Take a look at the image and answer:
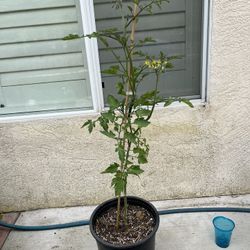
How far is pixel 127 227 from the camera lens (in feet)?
5.75

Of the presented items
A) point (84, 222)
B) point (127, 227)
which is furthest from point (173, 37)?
point (84, 222)

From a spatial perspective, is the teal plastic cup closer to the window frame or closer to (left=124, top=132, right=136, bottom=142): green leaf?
the window frame

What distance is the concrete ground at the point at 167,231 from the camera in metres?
2.01

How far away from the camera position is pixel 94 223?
5.80 feet

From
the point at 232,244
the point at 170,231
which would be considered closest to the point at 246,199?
the point at 232,244

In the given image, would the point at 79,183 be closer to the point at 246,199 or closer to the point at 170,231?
the point at 170,231

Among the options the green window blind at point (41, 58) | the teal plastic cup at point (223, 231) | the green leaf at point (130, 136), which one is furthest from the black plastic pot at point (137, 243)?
the green window blind at point (41, 58)

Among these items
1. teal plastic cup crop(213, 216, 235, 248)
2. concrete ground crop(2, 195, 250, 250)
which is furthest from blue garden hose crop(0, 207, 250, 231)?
teal plastic cup crop(213, 216, 235, 248)

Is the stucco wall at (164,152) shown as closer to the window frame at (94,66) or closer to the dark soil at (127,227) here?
the window frame at (94,66)

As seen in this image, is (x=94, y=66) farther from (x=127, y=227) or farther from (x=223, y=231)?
(x=223, y=231)

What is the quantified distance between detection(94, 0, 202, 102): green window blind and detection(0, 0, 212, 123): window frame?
60mm

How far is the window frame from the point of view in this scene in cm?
190

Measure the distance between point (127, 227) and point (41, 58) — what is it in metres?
1.25

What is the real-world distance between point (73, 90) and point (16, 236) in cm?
113
